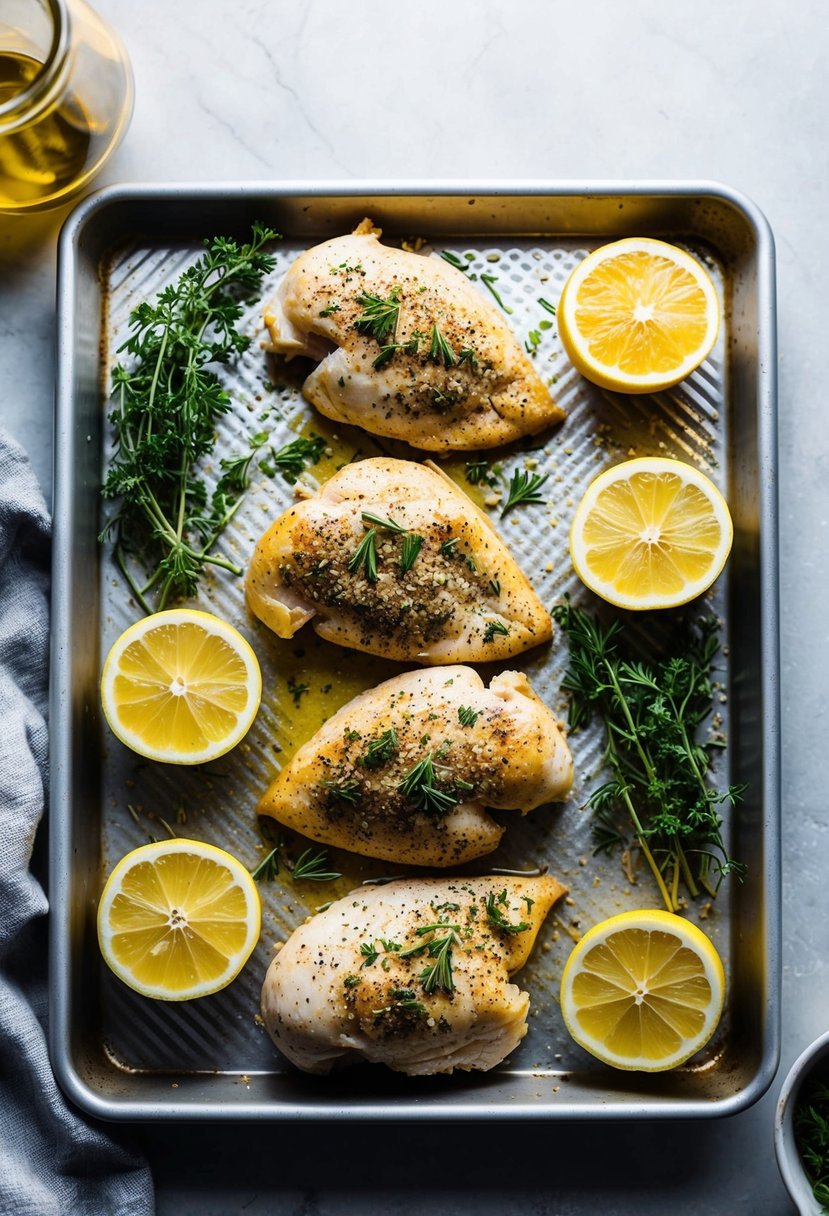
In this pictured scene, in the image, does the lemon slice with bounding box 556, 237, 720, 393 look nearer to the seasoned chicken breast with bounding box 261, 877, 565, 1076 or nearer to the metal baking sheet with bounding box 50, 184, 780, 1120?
the metal baking sheet with bounding box 50, 184, 780, 1120

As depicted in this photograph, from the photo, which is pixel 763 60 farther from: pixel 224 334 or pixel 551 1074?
pixel 551 1074

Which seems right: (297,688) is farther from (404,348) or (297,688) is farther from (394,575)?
(404,348)

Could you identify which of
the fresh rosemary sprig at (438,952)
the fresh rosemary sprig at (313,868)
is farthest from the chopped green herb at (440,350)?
the fresh rosemary sprig at (438,952)

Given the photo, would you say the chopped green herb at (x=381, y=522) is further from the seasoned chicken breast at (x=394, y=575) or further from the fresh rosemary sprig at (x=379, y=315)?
the fresh rosemary sprig at (x=379, y=315)

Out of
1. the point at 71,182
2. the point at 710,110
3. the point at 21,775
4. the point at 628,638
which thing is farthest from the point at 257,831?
the point at 710,110

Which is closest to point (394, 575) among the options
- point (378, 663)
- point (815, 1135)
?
point (378, 663)
